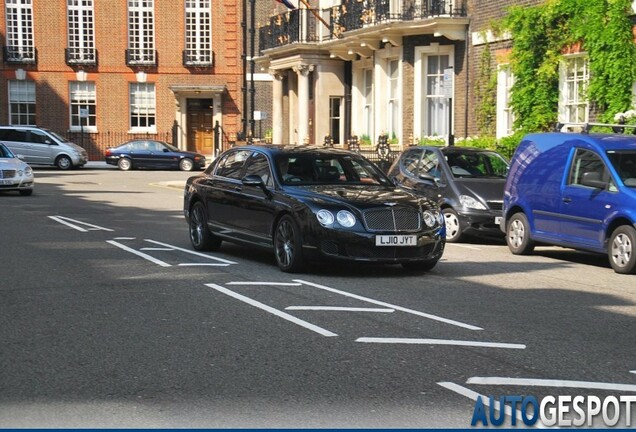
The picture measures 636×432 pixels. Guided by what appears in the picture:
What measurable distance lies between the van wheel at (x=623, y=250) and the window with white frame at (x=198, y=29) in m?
43.0

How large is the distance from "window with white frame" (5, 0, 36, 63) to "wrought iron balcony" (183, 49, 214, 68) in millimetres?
7588

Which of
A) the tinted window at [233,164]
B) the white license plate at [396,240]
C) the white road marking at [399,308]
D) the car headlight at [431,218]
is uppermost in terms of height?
the tinted window at [233,164]

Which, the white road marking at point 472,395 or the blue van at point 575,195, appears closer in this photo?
the white road marking at point 472,395

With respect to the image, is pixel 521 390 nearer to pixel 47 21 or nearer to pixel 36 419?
pixel 36 419

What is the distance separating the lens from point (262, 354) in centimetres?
759

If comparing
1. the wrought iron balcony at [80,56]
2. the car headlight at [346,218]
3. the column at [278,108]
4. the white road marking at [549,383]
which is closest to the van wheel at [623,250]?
the car headlight at [346,218]

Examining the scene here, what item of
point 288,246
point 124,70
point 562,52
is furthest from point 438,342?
point 124,70

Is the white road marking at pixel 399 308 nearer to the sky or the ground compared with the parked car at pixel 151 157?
nearer to the ground

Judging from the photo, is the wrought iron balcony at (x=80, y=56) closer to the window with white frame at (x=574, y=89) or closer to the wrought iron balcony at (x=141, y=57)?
the wrought iron balcony at (x=141, y=57)

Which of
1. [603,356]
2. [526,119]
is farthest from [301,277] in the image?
[526,119]

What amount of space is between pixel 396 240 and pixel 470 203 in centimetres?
549

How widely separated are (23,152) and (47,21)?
10.9 metres

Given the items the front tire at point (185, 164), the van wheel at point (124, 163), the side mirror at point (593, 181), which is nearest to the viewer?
the side mirror at point (593, 181)

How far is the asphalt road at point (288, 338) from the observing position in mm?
6156
